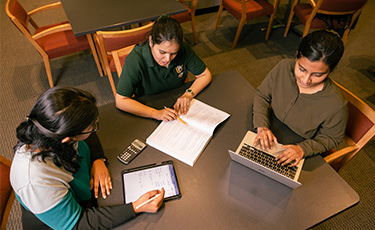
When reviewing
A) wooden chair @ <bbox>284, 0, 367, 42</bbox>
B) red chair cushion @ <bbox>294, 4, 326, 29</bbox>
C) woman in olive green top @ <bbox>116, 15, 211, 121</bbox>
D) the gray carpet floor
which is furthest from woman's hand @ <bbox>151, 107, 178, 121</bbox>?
red chair cushion @ <bbox>294, 4, 326, 29</bbox>

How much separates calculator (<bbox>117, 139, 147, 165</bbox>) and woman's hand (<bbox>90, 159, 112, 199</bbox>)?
0.28 ft

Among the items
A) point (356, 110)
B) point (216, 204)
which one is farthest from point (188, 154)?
point (356, 110)

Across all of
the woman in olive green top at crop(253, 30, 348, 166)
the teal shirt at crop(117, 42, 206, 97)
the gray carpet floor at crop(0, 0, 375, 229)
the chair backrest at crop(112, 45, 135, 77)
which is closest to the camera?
the woman in olive green top at crop(253, 30, 348, 166)

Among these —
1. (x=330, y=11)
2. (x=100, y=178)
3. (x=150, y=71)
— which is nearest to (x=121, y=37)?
(x=150, y=71)

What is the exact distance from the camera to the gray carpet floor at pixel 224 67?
6.19ft

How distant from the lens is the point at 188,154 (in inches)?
41.2

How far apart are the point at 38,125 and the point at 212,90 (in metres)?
0.93

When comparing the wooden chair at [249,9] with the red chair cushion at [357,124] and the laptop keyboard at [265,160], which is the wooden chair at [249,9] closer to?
the red chair cushion at [357,124]

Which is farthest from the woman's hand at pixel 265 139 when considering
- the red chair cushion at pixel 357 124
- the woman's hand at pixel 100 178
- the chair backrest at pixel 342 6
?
the chair backrest at pixel 342 6

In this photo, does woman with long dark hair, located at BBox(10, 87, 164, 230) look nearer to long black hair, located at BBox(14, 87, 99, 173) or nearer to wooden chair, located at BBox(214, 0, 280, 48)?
long black hair, located at BBox(14, 87, 99, 173)

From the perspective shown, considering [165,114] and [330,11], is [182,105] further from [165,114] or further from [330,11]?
[330,11]

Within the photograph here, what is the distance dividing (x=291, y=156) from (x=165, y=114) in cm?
63

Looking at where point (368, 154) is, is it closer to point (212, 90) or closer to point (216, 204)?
point (212, 90)

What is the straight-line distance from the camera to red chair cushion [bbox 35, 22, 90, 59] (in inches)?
88.0
